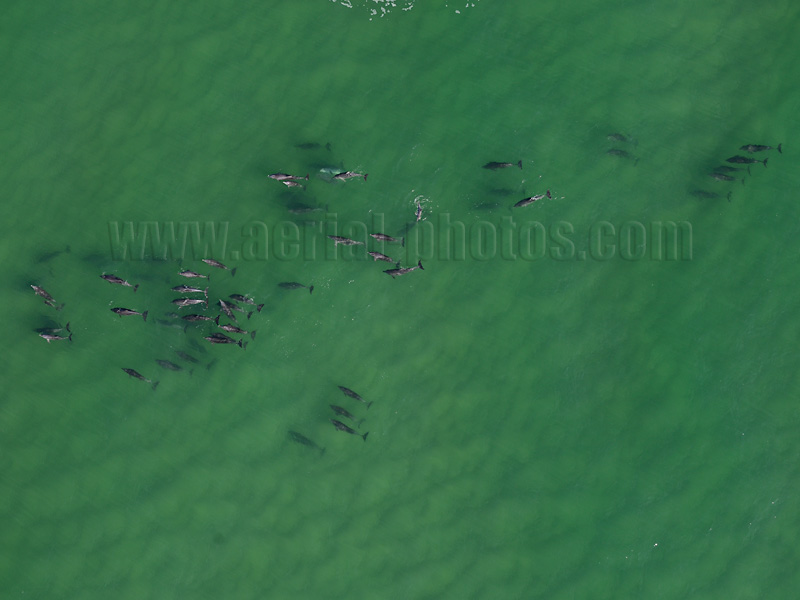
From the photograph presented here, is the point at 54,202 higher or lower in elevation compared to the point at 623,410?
higher

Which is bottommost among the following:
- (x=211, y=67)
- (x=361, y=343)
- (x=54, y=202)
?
(x=361, y=343)

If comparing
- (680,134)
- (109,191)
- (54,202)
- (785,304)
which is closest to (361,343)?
(109,191)

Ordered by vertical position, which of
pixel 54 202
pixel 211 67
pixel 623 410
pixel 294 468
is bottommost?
pixel 294 468

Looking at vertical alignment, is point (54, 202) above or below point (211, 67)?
below

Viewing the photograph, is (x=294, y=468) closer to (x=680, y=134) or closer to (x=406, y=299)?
(x=406, y=299)

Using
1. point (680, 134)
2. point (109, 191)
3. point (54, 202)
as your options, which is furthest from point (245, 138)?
point (680, 134)

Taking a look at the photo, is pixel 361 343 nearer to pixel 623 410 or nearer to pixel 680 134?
pixel 623 410
